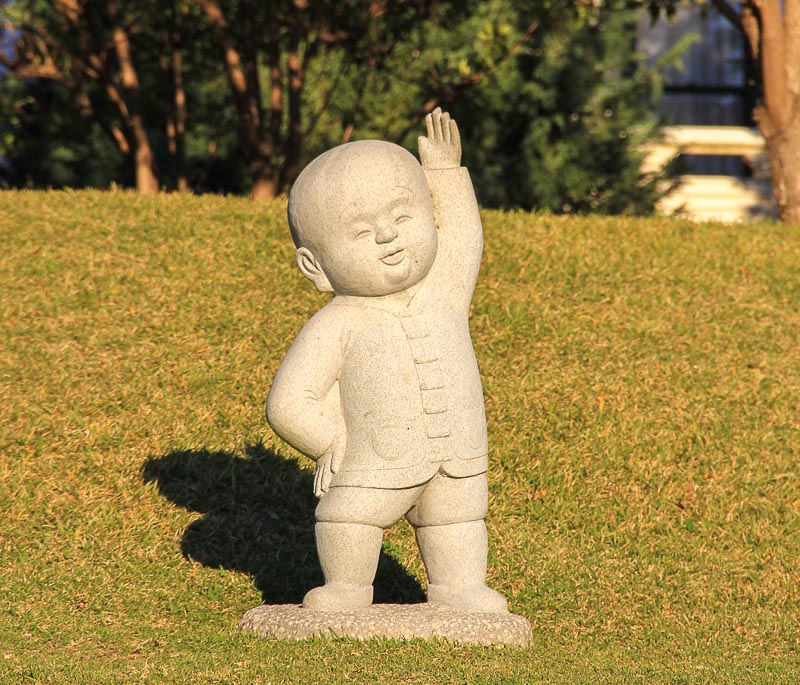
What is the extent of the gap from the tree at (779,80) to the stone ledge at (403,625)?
273 inches

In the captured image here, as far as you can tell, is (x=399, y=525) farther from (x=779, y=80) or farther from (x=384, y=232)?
(x=779, y=80)

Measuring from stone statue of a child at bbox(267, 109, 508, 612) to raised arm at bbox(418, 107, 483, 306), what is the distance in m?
0.09

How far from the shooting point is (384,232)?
4145 millimetres

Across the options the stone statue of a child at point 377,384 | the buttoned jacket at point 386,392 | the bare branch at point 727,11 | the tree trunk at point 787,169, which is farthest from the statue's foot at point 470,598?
the bare branch at point 727,11

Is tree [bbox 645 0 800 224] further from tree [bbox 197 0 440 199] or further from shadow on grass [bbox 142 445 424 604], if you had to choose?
shadow on grass [bbox 142 445 424 604]

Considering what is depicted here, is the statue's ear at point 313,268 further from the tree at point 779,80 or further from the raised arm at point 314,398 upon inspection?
the tree at point 779,80

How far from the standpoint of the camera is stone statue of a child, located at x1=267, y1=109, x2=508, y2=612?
13.7ft

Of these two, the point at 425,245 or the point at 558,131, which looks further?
the point at 558,131

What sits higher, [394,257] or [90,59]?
[90,59]

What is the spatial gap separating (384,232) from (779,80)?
271 inches

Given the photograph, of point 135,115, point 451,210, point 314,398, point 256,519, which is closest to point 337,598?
point 314,398

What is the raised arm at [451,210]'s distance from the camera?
4461mm

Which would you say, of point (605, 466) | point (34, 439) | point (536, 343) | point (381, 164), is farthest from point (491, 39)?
point (381, 164)

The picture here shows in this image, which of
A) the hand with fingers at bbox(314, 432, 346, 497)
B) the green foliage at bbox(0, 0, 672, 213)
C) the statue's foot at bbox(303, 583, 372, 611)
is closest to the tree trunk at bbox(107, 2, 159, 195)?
the green foliage at bbox(0, 0, 672, 213)
